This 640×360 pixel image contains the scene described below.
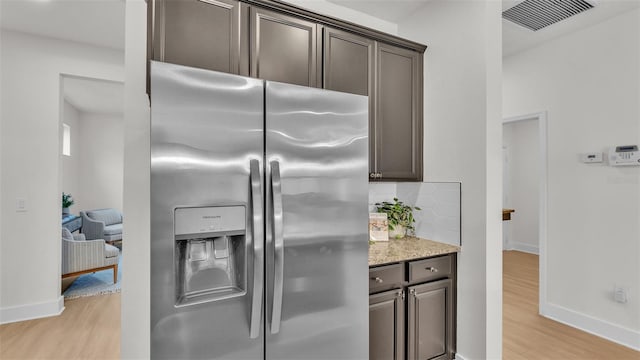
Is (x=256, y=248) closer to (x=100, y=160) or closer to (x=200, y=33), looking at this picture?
(x=200, y=33)

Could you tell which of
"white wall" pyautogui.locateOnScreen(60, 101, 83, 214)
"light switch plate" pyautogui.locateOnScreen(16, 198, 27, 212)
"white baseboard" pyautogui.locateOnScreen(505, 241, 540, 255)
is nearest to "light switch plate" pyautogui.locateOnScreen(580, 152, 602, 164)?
"white baseboard" pyautogui.locateOnScreen(505, 241, 540, 255)

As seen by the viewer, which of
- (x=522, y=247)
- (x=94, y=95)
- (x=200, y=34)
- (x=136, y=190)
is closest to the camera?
(x=200, y=34)

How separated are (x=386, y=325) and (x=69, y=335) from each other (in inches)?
116

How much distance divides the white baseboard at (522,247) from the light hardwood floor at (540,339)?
2467 millimetres

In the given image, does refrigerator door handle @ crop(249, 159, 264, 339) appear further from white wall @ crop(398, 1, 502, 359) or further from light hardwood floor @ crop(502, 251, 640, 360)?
light hardwood floor @ crop(502, 251, 640, 360)

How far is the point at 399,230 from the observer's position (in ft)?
8.36

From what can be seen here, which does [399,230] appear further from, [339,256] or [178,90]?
[178,90]

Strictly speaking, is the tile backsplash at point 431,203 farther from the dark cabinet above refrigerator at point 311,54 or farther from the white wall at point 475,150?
the dark cabinet above refrigerator at point 311,54

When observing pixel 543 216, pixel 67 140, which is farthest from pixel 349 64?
pixel 67 140

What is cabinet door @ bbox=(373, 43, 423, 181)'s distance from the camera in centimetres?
231

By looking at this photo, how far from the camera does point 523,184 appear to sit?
20.1 ft

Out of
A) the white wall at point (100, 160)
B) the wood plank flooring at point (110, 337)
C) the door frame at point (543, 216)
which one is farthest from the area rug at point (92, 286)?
the door frame at point (543, 216)

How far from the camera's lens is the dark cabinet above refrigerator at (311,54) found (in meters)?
1.62

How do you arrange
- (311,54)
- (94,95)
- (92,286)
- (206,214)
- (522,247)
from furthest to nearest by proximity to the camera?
(522,247) → (94,95) → (92,286) → (311,54) → (206,214)
